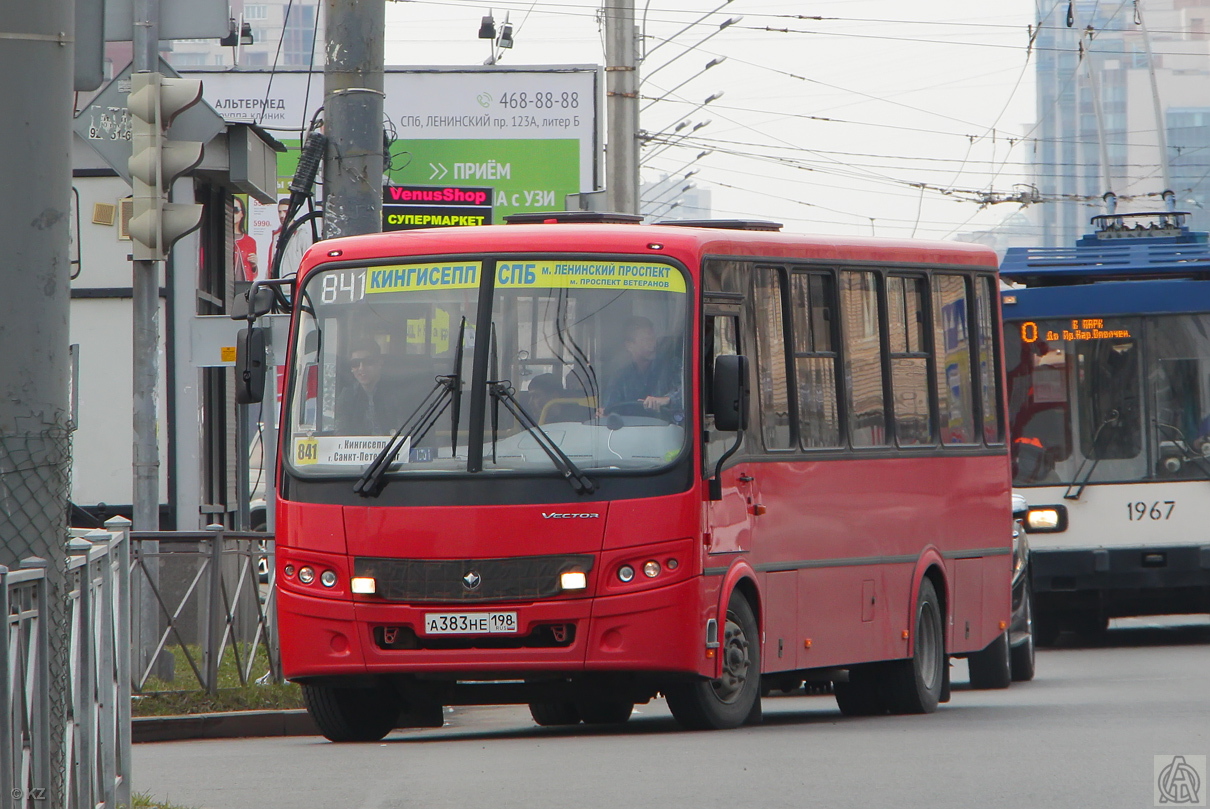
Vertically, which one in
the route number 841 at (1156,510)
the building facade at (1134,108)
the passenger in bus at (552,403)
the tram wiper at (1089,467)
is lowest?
the route number 841 at (1156,510)

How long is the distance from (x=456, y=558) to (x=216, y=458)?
9.97 metres

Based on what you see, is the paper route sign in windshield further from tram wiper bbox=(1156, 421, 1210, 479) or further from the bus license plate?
tram wiper bbox=(1156, 421, 1210, 479)

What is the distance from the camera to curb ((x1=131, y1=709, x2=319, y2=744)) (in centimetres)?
1262

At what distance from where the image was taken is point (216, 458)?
20156 millimetres

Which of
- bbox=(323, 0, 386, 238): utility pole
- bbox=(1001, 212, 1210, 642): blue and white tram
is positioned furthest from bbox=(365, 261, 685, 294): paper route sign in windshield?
bbox=(1001, 212, 1210, 642): blue and white tram

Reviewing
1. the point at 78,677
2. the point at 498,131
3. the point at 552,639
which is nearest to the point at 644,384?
the point at 552,639

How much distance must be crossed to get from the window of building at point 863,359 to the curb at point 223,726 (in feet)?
12.0

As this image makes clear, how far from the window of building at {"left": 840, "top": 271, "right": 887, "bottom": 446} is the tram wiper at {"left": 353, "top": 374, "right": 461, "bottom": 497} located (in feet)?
8.91

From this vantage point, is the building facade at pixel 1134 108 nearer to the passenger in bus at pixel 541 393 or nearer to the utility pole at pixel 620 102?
the utility pole at pixel 620 102

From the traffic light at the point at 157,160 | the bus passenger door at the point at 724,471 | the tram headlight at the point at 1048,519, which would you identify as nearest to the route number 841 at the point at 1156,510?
the tram headlight at the point at 1048,519

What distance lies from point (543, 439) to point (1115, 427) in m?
9.19

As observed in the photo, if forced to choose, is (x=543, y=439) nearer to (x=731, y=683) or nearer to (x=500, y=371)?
(x=500, y=371)

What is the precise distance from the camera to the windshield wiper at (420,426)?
10797 mm

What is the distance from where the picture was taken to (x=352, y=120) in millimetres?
13773
